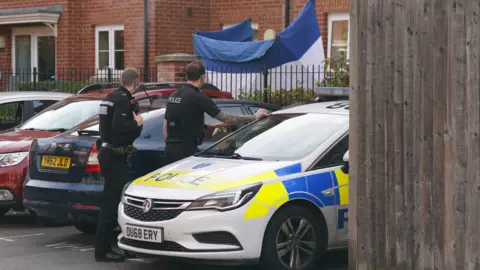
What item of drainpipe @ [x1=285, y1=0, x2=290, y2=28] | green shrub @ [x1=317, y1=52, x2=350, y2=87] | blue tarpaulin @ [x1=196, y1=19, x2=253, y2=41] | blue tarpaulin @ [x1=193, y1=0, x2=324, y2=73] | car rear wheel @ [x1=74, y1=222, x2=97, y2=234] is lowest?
car rear wheel @ [x1=74, y1=222, x2=97, y2=234]

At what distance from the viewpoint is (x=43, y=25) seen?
79.7ft

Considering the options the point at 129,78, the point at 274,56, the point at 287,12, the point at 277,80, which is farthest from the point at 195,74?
the point at 287,12

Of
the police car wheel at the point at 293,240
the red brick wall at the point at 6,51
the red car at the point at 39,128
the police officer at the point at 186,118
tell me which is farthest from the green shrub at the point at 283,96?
the red brick wall at the point at 6,51

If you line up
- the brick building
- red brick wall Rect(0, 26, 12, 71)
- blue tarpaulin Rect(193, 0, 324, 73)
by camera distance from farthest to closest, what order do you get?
red brick wall Rect(0, 26, 12, 71), the brick building, blue tarpaulin Rect(193, 0, 324, 73)

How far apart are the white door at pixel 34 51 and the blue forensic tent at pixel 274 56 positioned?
294 inches

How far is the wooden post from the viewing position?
6.59 metres

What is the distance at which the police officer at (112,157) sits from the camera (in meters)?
9.40

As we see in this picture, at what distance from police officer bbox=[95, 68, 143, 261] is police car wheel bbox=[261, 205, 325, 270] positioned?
1943 mm

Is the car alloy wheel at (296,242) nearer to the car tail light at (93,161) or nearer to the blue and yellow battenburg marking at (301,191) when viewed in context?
the blue and yellow battenburg marking at (301,191)

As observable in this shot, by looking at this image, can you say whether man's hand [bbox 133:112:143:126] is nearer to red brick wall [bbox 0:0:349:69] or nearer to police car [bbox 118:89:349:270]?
police car [bbox 118:89:349:270]

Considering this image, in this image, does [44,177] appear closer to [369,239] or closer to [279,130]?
[279,130]

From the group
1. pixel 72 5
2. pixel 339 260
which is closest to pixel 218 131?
pixel 339 260

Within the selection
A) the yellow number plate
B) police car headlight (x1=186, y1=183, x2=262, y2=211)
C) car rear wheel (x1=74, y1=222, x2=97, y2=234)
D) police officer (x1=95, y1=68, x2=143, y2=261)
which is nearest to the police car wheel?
police car headlight (x1=186, y1=183, x2=262, y2=211)

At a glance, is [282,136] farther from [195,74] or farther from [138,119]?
[138,119]
